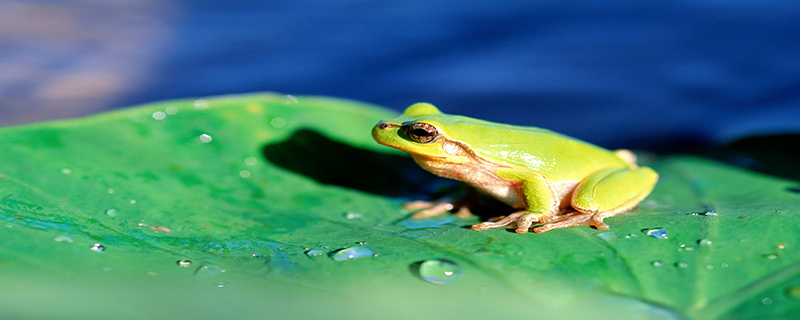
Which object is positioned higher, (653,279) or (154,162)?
(154,162)

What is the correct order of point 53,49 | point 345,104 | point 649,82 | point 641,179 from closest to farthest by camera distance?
point 641,179 < point 345,104 < point 649,82 < point 53,49

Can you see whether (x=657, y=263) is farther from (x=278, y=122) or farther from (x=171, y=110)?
(x=171, y=110)

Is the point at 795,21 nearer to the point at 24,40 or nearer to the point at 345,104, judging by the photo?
the point at 345,104

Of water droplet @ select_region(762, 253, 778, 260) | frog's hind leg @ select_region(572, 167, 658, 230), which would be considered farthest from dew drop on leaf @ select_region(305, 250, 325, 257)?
water droplet @ select_region(762, 253, 778, 260)

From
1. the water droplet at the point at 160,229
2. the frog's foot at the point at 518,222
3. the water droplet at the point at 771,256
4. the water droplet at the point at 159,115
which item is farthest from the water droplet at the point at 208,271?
the water droplet at the point at 771,256

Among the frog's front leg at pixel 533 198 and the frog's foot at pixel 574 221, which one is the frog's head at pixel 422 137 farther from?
the frog's foot at pixel 574 221

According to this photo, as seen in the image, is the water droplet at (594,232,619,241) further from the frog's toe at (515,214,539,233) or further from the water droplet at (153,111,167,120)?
the water droplet at (153,111,167,120)

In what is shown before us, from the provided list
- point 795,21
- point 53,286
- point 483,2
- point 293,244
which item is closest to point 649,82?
point 795,21

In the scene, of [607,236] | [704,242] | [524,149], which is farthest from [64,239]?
[704,242]
